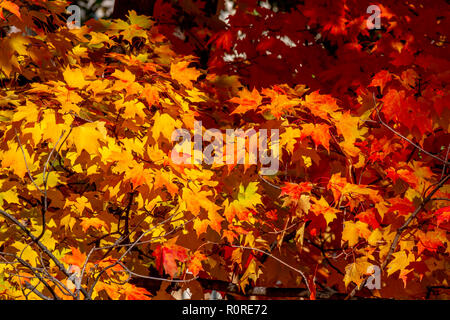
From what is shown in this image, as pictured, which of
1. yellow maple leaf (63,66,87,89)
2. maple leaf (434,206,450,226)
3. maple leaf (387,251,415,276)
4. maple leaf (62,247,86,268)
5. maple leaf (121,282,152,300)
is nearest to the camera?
maple leaf (62,247,86,268)

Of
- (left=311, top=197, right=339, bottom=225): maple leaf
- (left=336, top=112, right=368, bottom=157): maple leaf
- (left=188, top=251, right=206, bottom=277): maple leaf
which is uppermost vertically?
(left=336, top=112, right=368, bottom=157): maple leaf

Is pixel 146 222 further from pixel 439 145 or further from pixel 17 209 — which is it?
pixel 439 145

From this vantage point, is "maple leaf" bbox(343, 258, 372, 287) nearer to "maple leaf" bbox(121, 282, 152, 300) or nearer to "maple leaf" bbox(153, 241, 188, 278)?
"maple leaf" bbox(153, 241, 188, 278)

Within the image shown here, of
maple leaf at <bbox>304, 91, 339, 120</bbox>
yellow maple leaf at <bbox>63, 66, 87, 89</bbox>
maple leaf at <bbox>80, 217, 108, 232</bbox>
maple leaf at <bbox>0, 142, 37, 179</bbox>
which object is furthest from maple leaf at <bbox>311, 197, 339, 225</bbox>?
maple leaf at <bbox>0, 142, 37, 179</bbox>

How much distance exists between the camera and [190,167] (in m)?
3.53

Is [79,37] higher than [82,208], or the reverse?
[79,37]

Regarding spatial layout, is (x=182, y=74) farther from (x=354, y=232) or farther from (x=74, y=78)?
(x=354, y=232)

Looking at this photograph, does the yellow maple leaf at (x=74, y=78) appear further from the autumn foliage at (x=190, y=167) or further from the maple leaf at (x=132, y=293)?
the maple leaf at (x=132, y=293)

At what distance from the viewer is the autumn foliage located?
345 cm

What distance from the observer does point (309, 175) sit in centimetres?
460

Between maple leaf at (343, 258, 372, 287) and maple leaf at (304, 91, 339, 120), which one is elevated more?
maple leaf at (304, 91, 339, 120)

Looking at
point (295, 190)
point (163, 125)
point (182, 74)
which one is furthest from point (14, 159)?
point (295, 190)
